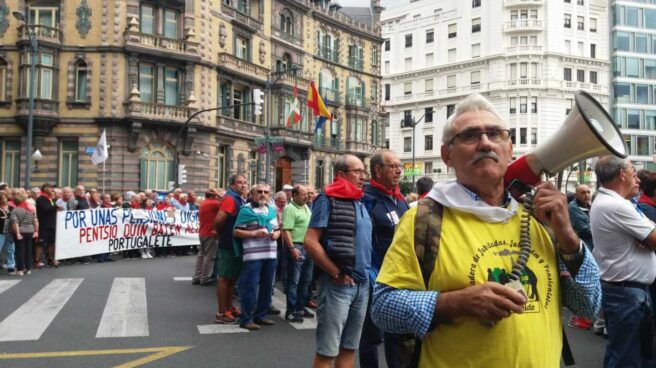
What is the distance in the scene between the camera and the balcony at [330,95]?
4291cm

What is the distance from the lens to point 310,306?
9.37 m

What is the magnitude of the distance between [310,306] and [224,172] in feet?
84.4

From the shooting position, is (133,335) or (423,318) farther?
(133,335)

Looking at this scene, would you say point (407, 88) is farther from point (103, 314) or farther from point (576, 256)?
point (576, 256)

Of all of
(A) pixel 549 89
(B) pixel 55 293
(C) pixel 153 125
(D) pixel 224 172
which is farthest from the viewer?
(A) pixel 549 89

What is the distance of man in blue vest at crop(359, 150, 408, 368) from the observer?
15.7 ft

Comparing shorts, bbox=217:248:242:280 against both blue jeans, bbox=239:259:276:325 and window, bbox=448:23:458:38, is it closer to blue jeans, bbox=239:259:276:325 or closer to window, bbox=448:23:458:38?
blue jeans, bbox=239:259:276:325

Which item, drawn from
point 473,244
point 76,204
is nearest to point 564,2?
point 76,204

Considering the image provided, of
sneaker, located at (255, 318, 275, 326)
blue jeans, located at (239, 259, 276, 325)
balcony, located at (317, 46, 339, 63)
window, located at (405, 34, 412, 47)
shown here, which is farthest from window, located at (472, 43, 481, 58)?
sneaker, located at (255, 318, 275, 326)

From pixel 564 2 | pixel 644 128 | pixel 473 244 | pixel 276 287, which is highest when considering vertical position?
pixel 564 2

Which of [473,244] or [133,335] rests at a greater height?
[473,244]

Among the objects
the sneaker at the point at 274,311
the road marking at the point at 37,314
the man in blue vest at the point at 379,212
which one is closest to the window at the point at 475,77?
the road marking at the point at 37,314

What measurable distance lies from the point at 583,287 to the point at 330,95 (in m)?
42.3

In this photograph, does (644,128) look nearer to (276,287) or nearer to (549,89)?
(549,89)
